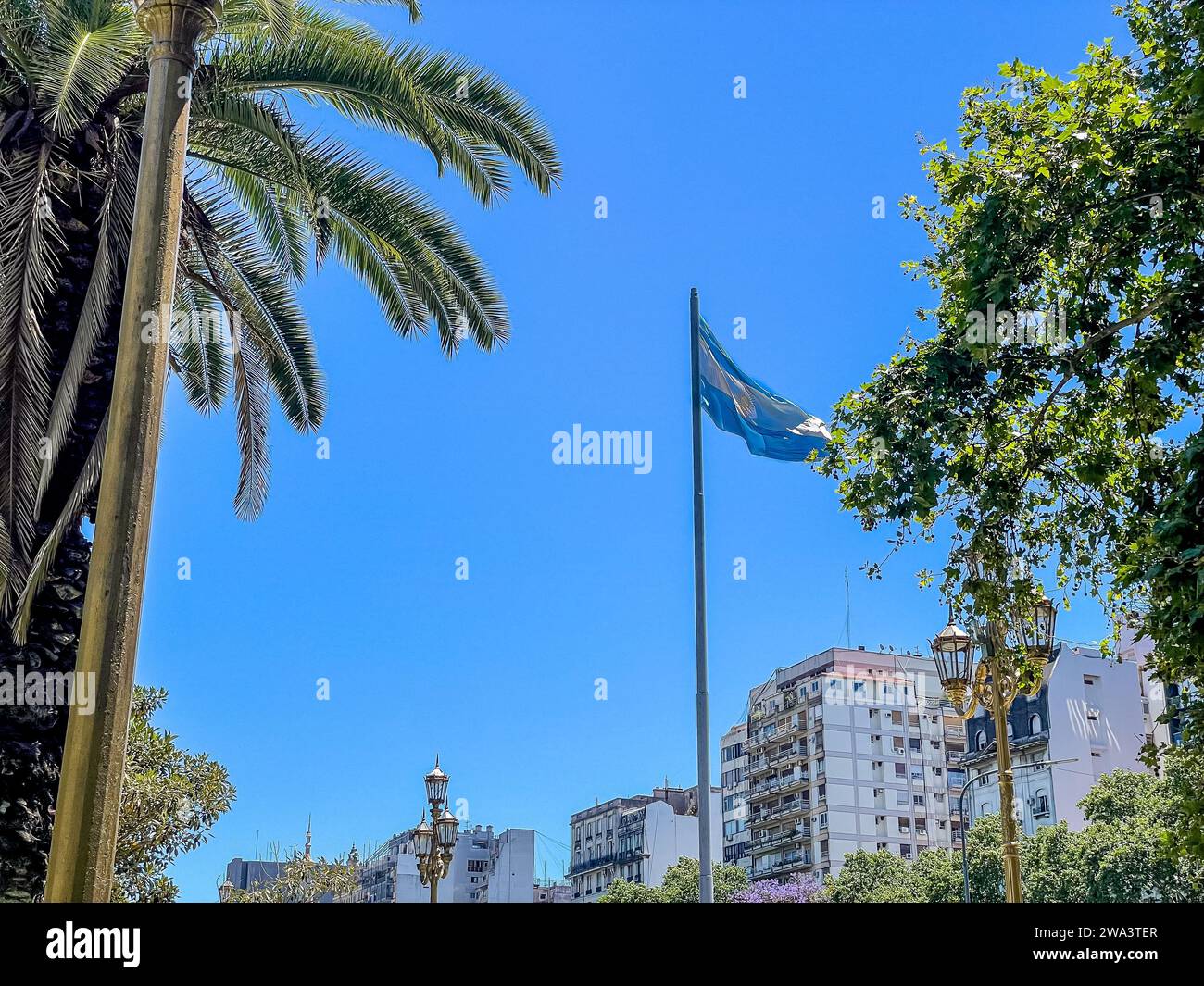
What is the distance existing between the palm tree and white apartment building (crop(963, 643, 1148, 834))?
66817 millimetres

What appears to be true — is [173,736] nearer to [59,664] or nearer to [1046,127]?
[59,664]

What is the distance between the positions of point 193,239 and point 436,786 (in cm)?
1086

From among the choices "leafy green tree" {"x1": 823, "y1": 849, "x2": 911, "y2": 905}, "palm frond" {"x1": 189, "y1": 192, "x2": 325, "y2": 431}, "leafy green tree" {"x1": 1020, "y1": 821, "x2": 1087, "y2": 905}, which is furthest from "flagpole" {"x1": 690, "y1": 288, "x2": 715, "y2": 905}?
"leafy green tree" {"x1": 823, "y1": 849, "x2": 911, "y2": 905}

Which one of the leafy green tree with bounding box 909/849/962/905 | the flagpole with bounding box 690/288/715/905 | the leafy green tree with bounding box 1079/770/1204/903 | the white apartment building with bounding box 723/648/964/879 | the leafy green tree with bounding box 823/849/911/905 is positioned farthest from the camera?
the white apartment building with bounding box 723/648/964/879

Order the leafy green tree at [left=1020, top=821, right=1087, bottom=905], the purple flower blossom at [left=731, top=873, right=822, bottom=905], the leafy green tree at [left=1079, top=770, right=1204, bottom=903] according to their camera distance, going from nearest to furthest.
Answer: the leafy green tree at [left=1079, top=770, right=1204, bottom=903], the leafy green tree at [left=1020, top=821, right=1087, bottom=905], the purple flower blossom at [left=731, top=873, right=822, bottom=905]

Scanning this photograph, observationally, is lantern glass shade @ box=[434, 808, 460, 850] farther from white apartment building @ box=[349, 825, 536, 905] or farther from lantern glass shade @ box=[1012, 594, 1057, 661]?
white apartment building @ box=[349, 825, 536, 905]

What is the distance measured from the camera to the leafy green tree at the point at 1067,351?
8.15m

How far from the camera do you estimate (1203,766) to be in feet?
32.4

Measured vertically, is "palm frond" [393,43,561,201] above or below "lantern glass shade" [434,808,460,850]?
above

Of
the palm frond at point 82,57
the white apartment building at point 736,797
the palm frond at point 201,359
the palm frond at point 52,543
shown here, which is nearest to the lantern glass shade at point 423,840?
the palm frond at point 201,359

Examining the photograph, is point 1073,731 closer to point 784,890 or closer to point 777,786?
point 784,890

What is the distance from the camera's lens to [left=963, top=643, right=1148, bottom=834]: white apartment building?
7262 centimetres

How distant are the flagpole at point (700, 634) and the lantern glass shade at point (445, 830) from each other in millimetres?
6456
